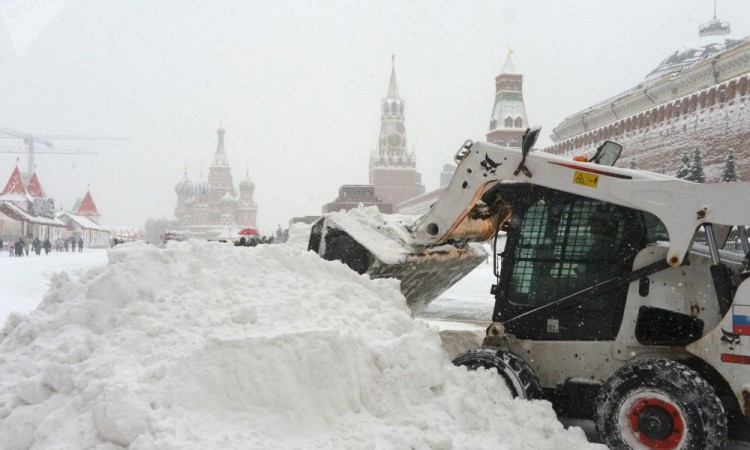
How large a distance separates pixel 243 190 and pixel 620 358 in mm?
121291

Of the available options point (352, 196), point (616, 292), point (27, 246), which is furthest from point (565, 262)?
point (352, 196)

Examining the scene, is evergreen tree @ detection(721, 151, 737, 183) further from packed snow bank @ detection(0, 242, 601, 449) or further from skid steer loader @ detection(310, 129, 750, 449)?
packed snow bank @ detection(0, 242, 601, 449)

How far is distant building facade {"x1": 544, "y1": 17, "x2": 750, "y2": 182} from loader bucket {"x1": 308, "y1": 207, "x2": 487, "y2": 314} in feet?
99.8

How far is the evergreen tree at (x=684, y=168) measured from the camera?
33744mm

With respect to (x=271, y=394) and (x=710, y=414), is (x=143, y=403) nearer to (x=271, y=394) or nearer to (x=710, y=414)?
(x=271, y=394)

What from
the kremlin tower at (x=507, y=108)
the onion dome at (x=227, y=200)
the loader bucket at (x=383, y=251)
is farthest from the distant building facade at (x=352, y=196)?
the loader bucket at (x=383, y=251)

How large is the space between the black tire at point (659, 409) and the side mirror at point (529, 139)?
1.84 metres

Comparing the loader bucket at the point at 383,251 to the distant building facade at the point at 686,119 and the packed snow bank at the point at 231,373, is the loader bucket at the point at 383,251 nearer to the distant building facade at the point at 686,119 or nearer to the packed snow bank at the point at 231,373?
the packed snow bank at the point at 231,373

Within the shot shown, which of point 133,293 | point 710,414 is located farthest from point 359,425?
point 710,414

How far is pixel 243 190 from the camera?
12219cm

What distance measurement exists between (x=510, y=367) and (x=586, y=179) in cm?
159

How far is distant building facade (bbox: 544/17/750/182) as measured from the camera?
32.6m

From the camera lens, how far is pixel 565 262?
495cm

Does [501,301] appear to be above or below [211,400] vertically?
above
